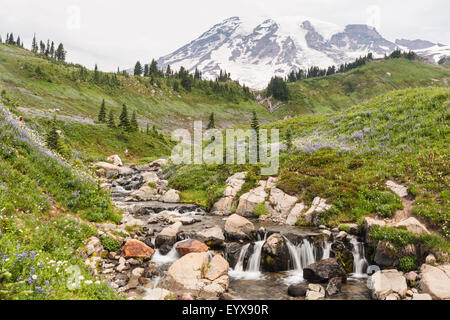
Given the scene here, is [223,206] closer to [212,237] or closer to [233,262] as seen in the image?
[212,237]

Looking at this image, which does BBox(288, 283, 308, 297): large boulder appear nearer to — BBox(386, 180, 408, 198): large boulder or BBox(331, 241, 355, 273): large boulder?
BBox(331, 241, 355, 273): large boulder

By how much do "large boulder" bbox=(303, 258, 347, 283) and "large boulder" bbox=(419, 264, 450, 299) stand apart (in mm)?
2784

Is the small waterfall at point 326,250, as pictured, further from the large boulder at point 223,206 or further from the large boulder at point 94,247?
the large boulder at point 94,247

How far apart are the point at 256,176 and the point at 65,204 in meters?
15.5

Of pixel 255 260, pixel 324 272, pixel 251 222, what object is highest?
pixel 251 222

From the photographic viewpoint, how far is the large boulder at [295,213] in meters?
17.6

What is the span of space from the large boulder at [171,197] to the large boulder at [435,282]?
19.9m

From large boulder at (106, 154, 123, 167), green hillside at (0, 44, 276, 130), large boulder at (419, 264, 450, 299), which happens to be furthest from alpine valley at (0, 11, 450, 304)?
green hillside at (0, 44, 276, 130)

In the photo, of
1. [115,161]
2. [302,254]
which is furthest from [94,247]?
[115,161]

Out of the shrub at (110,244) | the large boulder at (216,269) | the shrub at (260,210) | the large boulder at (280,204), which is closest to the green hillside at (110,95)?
the shrub at (260,210)

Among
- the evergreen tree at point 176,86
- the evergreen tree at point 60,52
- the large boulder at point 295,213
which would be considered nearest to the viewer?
the large boulder at point 295,213

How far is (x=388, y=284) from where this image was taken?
31.6 ft

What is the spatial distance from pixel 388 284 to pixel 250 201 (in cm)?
1159

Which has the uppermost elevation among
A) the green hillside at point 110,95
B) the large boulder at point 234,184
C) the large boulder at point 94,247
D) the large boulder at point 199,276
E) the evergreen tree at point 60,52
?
the evergreen tree at point 60,52
